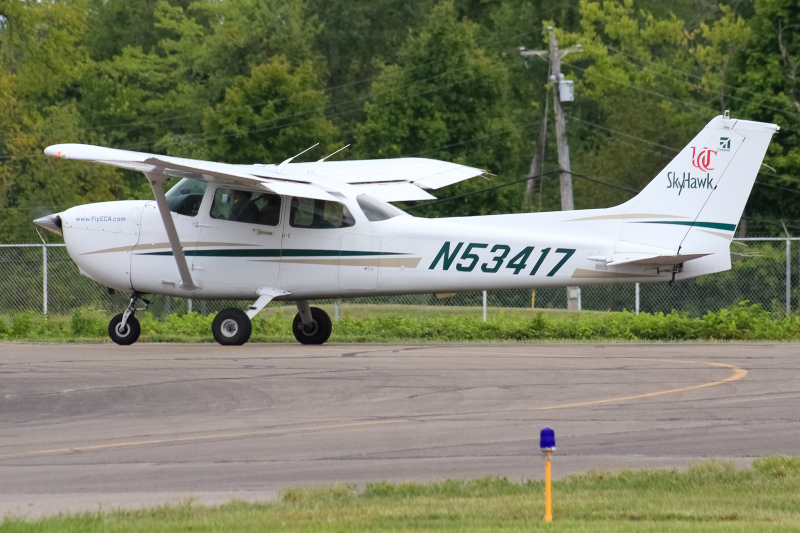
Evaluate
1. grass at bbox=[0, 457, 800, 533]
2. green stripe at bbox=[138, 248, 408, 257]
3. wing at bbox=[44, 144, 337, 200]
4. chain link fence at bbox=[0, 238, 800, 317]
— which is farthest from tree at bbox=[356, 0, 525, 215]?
grass at bbox=[0, 457, 800, 533]

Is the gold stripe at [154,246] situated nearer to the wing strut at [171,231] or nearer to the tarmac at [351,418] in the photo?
the wing strut at [171,231]

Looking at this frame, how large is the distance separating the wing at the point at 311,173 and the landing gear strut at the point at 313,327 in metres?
2.14

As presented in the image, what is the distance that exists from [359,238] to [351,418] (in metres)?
6.58

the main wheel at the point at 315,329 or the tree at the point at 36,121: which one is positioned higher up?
the tree at the point at 36,121

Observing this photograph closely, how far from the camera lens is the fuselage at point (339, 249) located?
16.5 m

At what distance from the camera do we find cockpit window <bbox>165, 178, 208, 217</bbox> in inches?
685

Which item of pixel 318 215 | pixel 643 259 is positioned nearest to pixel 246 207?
pixel 318 215

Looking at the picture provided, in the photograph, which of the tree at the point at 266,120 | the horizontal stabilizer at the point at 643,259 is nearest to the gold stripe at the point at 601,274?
the horizontal stabilizer at the point at 643,259

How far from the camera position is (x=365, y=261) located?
17016 millimetres

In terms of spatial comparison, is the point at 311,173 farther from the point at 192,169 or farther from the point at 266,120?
the point at 266,120

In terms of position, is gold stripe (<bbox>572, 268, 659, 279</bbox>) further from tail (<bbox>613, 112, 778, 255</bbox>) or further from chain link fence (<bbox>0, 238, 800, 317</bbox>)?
chain link fence (<bbox>0, 238, 800, 317</bbox>)

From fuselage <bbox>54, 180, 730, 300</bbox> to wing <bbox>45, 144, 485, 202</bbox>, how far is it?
49cm

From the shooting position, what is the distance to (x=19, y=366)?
14.5 m

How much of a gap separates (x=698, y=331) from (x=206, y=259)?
8.49 m
